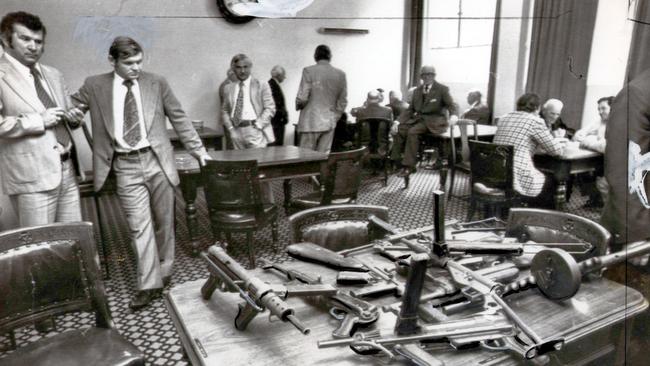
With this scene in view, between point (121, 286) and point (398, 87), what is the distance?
3.55 m

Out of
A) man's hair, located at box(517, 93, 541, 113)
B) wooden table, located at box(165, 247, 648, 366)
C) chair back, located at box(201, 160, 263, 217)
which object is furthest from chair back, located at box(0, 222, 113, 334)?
man's hair, located at box(517, 93, 541, 113)

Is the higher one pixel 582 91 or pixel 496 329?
pixel 582 91

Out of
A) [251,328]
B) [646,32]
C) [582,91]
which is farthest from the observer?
[582,91]

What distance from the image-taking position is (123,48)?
268 centimetres

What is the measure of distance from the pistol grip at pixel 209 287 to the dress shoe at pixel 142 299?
5.36ft

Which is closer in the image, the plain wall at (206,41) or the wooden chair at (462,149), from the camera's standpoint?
the plain wall at (206,41)

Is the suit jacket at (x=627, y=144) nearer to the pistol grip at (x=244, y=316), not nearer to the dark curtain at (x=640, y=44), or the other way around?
the dark curtain at (x=640, y=44)

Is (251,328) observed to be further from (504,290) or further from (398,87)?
(398,87)

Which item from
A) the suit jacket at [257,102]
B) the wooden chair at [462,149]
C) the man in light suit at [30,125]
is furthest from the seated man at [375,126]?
the man in light suit at [30,125]

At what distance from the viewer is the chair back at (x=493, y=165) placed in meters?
3.81

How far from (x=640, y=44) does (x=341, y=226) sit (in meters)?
1.43

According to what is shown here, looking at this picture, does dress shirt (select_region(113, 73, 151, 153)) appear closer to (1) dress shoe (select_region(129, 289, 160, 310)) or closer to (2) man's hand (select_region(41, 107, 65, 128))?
(2) man's hand (select_region(41, 107, 65, 128))

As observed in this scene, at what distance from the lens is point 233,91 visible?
4.68 meters

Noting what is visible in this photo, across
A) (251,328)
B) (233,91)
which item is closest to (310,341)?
(251,328)
